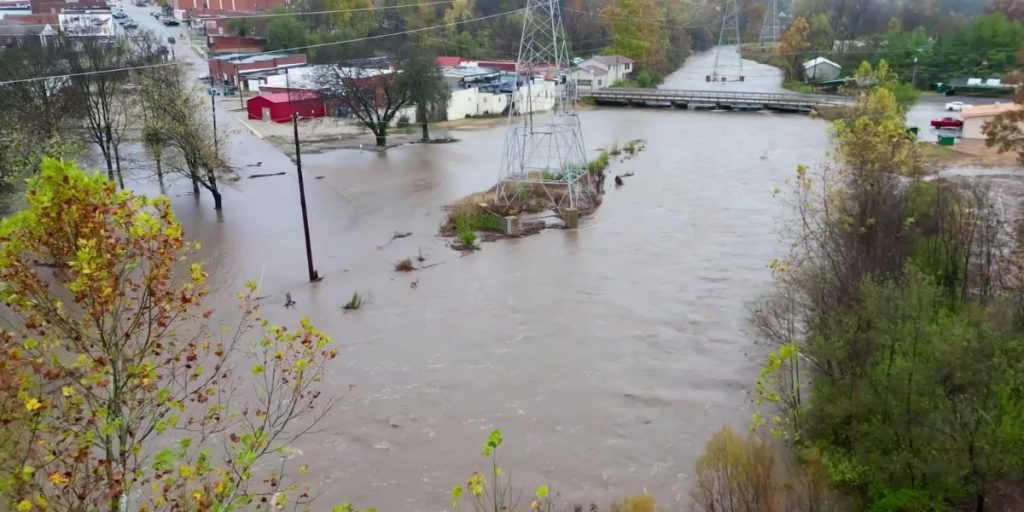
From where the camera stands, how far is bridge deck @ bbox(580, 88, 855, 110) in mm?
35750

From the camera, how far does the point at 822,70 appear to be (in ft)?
144

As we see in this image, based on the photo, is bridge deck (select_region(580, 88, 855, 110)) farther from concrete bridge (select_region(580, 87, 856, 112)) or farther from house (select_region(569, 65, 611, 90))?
house (select_region(569, 65, 611, 90))

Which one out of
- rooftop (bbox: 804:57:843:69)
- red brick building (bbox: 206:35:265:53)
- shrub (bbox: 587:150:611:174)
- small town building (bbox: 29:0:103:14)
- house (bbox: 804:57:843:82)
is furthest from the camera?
small town building (bbox: 29:0:103:14)

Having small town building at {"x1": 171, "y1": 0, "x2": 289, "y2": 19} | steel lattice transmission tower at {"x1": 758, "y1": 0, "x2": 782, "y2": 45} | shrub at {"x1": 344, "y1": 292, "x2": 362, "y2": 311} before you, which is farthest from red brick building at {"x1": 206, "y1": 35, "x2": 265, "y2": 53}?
shrub at {"x1": 344, "y1": 292, "x2": 362, "y2": 311}

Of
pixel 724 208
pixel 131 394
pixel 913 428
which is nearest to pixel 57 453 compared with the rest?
pixel 131 394

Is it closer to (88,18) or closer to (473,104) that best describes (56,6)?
(88,18)

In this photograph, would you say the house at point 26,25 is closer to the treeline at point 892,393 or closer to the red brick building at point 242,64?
the red brick building at point 242,64

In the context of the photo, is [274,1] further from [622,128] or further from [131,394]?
[131,394]

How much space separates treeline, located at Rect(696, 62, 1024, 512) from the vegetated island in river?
8.07 m

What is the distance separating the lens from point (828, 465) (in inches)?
279

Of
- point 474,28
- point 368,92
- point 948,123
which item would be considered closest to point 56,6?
point 474,28

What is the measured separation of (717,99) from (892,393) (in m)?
34.0

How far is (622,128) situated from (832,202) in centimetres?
2246

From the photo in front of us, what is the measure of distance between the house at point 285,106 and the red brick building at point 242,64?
942 cm
